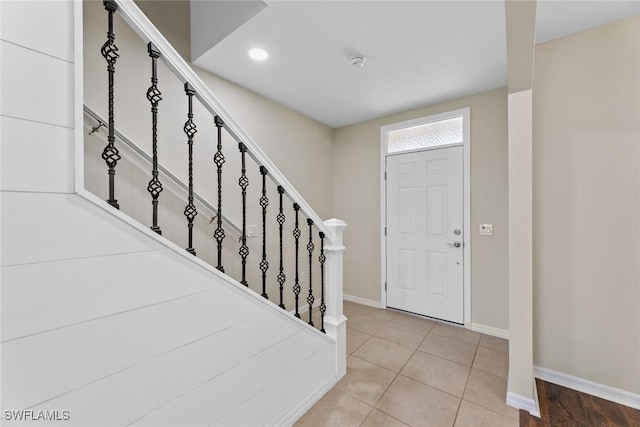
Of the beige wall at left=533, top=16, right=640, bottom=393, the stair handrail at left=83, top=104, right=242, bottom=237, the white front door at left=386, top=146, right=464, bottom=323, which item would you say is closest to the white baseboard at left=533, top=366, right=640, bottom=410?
the beige wall at left=533, top=16, right=640, bottom=393

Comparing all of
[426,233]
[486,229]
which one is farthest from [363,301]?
[486,229]

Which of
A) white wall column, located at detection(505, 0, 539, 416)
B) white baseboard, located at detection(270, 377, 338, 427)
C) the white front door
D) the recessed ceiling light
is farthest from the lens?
the white front door

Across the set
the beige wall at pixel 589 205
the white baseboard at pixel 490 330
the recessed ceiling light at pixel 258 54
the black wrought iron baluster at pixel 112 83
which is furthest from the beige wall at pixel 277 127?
the beige wall at pixel 589 205

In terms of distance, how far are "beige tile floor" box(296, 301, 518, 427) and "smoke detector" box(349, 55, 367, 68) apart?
243 cm

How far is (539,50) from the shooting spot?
2027mm

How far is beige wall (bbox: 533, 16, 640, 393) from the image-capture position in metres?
1.73

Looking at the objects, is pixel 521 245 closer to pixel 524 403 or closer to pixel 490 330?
pixel 524 403

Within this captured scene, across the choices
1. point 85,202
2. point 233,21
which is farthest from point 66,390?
point 233,21

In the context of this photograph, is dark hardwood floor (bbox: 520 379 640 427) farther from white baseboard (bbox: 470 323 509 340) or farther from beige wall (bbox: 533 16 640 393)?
white baseboard (bbox: 470 323 509 340)

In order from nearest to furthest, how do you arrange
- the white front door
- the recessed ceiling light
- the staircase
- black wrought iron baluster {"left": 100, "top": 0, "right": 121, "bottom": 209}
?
the staircase → black wrought iron baluster {"left": 100, "top": 0, "right": 121, "bottom": 209} → the recessed ceiling light → the white front door

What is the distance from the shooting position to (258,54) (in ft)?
6.75

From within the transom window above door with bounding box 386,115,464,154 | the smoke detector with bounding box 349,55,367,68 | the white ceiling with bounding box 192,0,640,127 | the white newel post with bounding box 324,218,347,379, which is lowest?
the white newel post with bounding box 324,218,347,379

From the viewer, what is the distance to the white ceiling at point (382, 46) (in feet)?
5.37

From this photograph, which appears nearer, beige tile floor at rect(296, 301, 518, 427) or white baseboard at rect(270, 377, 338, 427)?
white baseboard at rect(270, 377, 338, 427)
